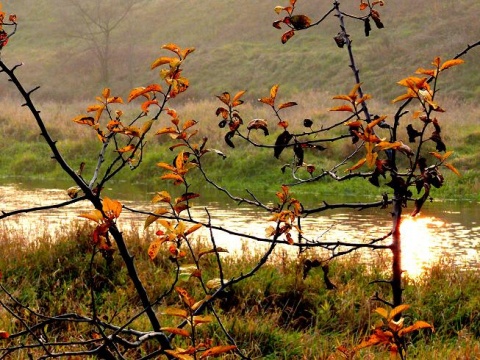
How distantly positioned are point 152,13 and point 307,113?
1376 inches

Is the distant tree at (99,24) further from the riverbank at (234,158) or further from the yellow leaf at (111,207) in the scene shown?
the yellow leaf at (111,207)

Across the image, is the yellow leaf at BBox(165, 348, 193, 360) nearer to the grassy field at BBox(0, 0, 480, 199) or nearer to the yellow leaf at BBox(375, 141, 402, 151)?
the yellow leaf at BBox(375, 141, 402, 151)

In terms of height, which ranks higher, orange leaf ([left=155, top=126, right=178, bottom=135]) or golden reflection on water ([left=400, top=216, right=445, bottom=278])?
orange leaf ([left=155, top=126, right=178, bottom=135])

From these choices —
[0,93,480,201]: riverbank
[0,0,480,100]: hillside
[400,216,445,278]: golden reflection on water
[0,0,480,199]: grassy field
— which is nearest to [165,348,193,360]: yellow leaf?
[400,216,445,278]: golden reflection on water

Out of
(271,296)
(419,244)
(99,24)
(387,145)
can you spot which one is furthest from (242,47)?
(387,145)

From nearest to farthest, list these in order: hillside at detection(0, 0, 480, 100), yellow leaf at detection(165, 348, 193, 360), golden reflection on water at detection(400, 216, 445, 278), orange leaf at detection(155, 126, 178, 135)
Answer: yellow leaf at detection(165, 348, 193, 360) → orange leaf at detection(155, 126, 178, 135) → golden reflection on water at detection(400, 216, 445, 278) → hillside at detection(0, 0, 480, 100)

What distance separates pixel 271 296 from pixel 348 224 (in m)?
6.26

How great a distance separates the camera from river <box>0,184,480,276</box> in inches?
390

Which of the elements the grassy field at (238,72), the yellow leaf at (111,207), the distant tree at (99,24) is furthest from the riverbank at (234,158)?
the distant tree at (99,24)

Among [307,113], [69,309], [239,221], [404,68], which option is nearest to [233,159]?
[307,113]

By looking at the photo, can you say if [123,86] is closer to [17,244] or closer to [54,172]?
[54,172]

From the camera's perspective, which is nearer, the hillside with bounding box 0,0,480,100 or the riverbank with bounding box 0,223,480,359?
the riverbank with bounding box 0,223,480,359

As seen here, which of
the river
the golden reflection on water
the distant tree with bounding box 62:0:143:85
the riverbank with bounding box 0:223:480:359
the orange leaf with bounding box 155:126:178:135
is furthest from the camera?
the distant tree with bounding box 62:0:143:85

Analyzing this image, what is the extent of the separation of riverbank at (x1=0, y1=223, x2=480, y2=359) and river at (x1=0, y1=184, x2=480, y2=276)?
37.8 inches
